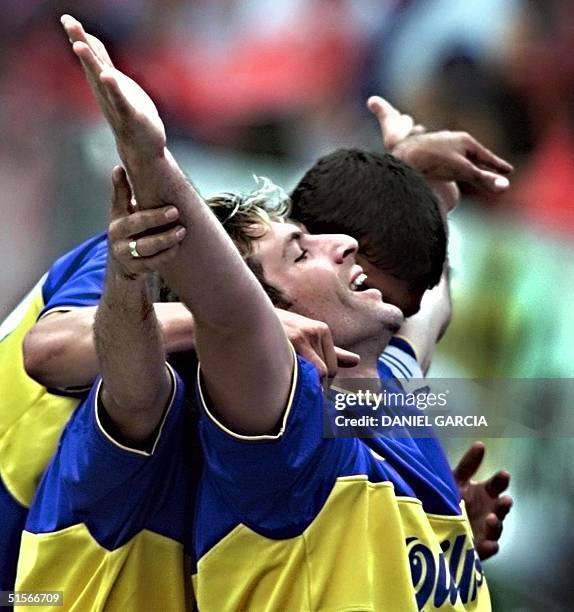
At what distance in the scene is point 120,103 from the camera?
808 mm

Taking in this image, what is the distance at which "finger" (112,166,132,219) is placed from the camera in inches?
34.7

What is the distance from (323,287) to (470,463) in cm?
48

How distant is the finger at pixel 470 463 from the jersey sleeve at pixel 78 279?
1.77 feet

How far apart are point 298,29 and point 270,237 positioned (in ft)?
5.22

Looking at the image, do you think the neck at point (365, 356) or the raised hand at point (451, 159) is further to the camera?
the raised hand at point (451, 159)

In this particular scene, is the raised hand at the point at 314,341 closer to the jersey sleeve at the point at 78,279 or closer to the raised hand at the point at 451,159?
the jersey sleeve at the point at 78,279

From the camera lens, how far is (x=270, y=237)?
1.21 m

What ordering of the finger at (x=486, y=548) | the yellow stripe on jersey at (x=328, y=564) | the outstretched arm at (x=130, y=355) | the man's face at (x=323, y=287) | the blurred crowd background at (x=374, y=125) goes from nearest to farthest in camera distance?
the outstretched arm at (x=130, y=355) < the yellow stripe on jersey at (x=328, y=564) < the man's face at (x=323, y=287) < the finger at (x=486, y=548) < the blurred crowd background at (x=374, y=125)

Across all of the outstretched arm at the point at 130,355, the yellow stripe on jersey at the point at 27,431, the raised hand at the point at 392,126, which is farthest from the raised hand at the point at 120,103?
the raised hand at the point at 392,126

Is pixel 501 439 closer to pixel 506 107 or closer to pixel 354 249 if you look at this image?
pixel 506 107

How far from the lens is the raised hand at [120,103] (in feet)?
2.63

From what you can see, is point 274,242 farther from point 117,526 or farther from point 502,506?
point 502,506

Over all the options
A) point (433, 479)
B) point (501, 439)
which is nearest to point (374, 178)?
point (433, 479)

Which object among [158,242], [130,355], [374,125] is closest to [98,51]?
[158,242]
